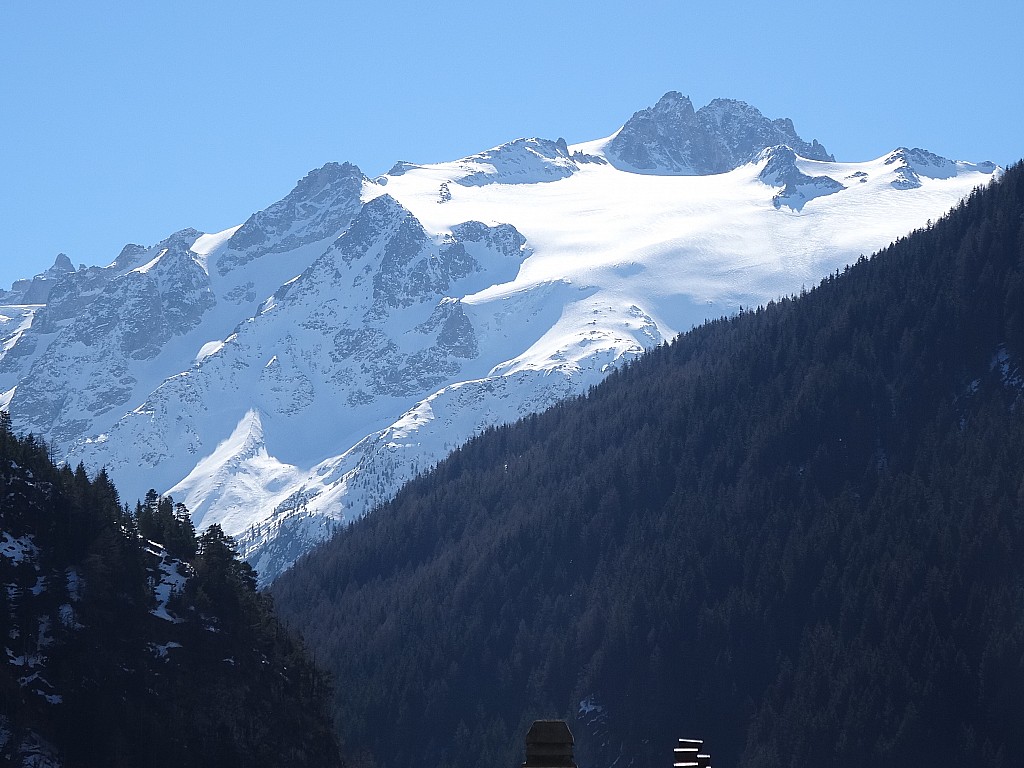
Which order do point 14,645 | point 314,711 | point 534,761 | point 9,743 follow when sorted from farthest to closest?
point 314,711, point 14,645, point 9,743, point 534,761

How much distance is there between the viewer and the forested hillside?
129 metres

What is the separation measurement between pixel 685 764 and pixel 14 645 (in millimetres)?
112138

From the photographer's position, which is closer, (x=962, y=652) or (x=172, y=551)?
(x=172, y=551)

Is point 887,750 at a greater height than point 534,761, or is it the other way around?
point 534,761

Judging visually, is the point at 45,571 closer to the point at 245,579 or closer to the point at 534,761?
the point at 245,579

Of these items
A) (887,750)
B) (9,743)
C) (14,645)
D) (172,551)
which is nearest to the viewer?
(9,743)

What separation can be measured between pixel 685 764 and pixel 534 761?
3.22 metres

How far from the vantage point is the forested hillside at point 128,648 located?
129m

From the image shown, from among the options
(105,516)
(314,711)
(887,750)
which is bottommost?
(887,750)

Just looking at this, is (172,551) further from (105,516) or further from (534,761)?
(534,761)

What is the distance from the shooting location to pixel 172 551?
165 metres

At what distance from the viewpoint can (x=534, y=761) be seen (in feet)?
103

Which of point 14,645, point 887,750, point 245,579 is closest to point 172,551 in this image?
point 245,579

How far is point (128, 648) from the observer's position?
142625 mm
